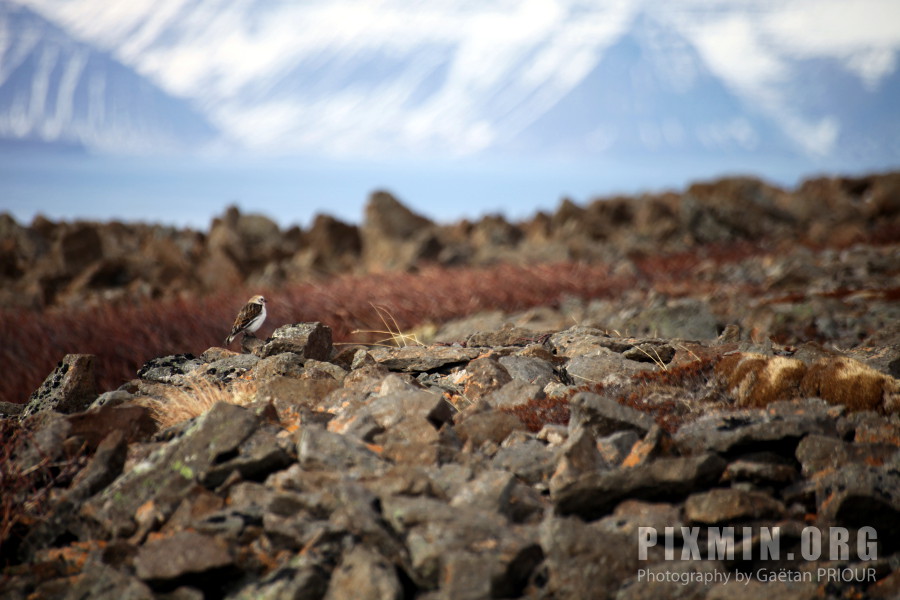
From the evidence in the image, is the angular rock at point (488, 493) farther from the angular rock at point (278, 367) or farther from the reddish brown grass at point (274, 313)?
the reddish brown grass at point (274, 313)

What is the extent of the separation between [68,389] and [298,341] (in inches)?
61.0

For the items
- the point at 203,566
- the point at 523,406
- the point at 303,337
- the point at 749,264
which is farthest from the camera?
the point at 749,264

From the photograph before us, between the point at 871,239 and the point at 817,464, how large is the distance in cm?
1827

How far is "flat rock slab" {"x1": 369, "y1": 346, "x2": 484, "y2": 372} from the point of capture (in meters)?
5.29

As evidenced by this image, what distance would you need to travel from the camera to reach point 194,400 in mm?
4578

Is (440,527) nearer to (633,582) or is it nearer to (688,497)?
(633,582)

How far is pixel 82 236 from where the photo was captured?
20.6 metres

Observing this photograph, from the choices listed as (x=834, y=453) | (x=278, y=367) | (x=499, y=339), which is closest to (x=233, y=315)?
(x=499, y=339)

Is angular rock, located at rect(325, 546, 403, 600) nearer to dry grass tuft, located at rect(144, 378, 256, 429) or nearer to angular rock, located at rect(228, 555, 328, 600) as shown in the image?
angular rock, located at rect(228, 555, 328, 600)

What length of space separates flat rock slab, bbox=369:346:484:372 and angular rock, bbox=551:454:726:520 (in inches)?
76.4

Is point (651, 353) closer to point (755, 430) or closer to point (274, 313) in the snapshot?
point (755, 430)

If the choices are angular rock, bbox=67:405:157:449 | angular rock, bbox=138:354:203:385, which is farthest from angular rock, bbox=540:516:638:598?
angular rock, bbox=138:354:203:385

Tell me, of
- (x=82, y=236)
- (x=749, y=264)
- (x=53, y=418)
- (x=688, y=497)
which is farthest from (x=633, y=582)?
(x=82, y=236)

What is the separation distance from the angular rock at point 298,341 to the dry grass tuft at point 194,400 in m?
0.42
